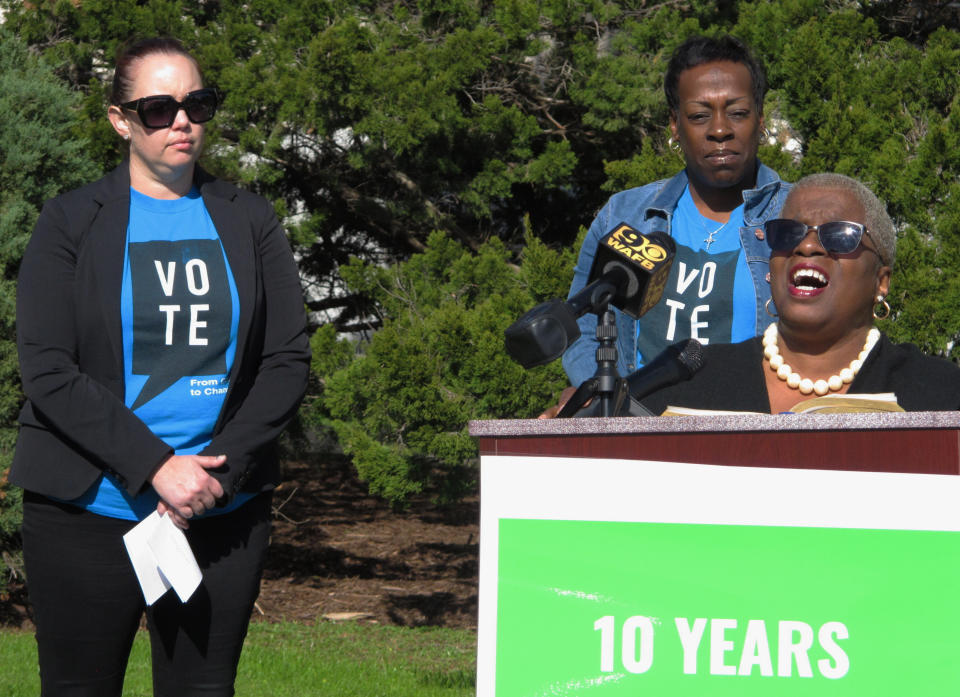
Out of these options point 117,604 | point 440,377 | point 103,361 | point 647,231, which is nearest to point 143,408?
point 103,361

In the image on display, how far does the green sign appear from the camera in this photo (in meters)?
1.87

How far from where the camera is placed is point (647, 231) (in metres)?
3.27

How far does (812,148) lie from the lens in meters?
5.54

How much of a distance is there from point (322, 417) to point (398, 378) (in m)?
1.22

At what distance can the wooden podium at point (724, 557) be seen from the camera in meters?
1.88

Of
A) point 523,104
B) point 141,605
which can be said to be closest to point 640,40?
→ point 523,104

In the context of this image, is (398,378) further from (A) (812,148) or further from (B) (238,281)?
(B) (238,281)

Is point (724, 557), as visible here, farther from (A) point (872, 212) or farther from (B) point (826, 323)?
(A) point (872, 212)

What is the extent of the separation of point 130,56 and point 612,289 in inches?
62.9

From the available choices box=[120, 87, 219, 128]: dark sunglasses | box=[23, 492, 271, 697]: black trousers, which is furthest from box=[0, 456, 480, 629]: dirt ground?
box=[120, 87, 219, 128]: dark sunglasses

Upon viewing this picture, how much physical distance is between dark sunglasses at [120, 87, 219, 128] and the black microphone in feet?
4.55

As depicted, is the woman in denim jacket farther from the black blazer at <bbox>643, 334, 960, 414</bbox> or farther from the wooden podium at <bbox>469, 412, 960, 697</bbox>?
the wooden podium at <bbox>469, 412, 960, 697</bbox>

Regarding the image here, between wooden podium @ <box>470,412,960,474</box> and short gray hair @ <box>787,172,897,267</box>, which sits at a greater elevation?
short gray hair @ <box>787,172,897,267</box>

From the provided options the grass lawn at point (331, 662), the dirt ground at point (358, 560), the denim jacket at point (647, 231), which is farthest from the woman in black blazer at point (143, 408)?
the dirt ground at point (358, 560)
